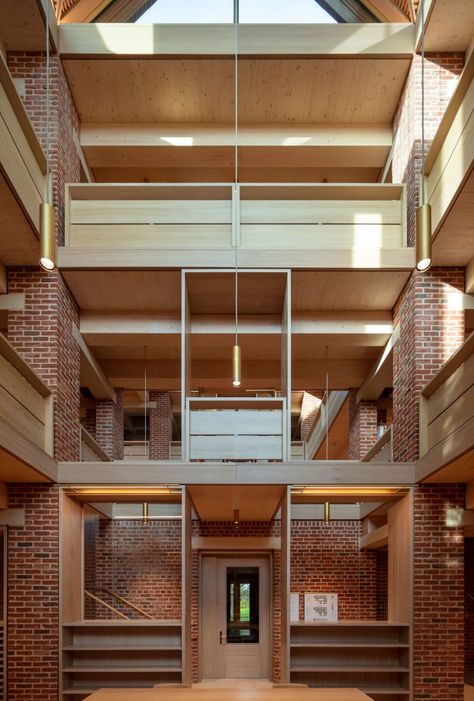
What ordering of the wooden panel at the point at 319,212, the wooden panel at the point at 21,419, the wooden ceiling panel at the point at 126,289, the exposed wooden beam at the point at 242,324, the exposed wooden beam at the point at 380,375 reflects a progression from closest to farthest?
the wooden panel at the point at 21,419, the wooden ceiling panel at the point at 126,289, the wooden panel at the point at 319,212, the exposed wooden beam at the point at 242,324, the exposed wooden beam at the point at 380,375

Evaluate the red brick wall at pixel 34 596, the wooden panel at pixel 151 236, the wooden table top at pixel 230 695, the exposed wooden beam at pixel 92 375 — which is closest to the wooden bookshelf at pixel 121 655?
the red brick wall at pixel 34 596

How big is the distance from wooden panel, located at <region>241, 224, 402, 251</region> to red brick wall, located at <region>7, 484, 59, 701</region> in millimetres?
3989

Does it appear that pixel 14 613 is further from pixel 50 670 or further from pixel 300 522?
pixel 300 522

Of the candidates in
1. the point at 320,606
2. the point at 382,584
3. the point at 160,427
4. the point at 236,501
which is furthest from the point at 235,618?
the point at 160,427

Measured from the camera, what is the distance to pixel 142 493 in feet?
31.2

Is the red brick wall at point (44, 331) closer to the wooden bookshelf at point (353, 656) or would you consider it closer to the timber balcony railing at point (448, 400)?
the wooden bookshelf at point (353, 656)

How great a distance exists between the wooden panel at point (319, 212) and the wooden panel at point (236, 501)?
3388mm

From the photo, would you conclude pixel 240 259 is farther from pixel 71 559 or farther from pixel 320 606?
pixel 320 606

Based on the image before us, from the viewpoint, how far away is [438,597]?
8.58m

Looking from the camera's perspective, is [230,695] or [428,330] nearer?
[230,695]

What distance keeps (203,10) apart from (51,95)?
2304 millimetres

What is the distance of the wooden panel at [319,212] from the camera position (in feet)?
31.2

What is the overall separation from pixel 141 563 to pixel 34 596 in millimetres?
A: 5550

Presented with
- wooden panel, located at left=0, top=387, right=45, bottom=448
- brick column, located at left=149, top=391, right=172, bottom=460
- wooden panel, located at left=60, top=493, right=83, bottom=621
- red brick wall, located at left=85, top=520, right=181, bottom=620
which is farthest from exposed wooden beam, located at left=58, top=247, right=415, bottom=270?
brick column, located at left=149, top=391, right=172, bottom=460
